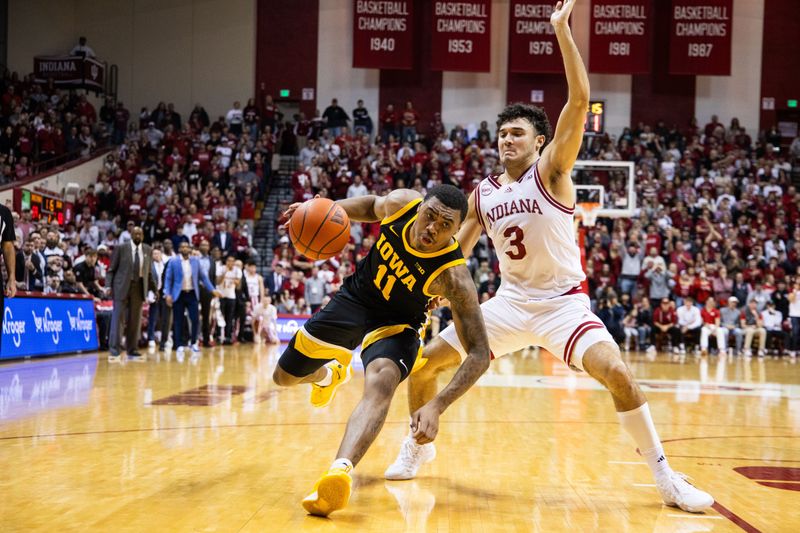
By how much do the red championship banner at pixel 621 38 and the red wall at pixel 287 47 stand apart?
9.11 metres

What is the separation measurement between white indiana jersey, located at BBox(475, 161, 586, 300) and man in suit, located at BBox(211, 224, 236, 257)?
15.1m

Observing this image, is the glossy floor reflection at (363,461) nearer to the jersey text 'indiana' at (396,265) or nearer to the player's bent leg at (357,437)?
the player's bent leg at (357,437)

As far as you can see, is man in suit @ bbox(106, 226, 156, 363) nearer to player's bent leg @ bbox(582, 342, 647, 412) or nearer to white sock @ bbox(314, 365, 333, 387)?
white sock @ bbox(314, 365, 333, 387)

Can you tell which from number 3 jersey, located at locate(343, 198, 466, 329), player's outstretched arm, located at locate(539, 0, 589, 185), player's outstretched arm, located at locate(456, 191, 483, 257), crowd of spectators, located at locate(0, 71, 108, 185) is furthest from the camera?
crowd of spectators, located at locate(0, 71, 108, 185)

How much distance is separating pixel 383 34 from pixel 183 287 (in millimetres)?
15022

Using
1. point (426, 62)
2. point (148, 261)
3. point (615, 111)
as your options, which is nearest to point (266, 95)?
point (426, 62)

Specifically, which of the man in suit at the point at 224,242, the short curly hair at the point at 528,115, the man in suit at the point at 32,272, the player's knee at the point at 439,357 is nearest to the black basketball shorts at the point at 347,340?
the player's knee at the point at 439,357

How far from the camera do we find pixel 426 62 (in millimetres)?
26828

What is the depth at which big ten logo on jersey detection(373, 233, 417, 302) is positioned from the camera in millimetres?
4441

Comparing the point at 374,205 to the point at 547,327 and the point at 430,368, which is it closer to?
the point at 430,368

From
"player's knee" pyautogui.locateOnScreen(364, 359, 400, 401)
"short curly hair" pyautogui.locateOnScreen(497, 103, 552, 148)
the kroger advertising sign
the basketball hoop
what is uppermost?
"short curly hair" pyautogui.locateOnScreen(497, 103, 552, 148)

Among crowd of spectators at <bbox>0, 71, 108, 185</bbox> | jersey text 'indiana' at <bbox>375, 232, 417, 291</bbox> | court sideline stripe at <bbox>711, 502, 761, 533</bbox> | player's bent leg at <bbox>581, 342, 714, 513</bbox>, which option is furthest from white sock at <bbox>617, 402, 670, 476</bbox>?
crowd of spectators at <bbox>0, 71, 108, 185</bbox>

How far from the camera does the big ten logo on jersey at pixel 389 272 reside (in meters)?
4.44

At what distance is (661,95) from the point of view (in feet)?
87.6
